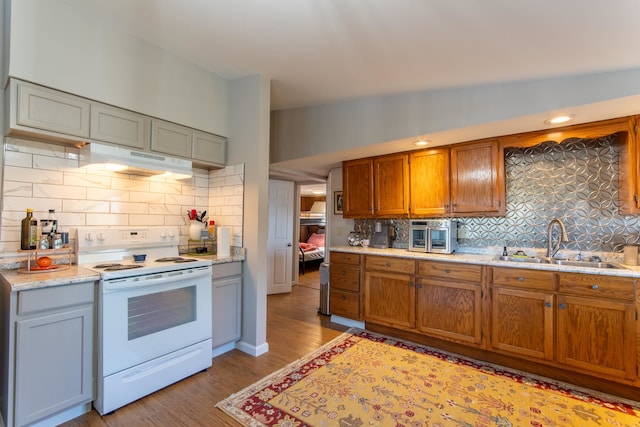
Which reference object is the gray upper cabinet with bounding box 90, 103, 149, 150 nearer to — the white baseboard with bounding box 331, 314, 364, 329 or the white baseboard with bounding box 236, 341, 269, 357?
the white baseboard with bounding box 236, 341, 269, 357

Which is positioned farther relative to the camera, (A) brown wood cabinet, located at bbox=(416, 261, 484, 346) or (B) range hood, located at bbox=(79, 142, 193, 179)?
(A) brown wood cabinet, located at bbox=(416, 261, 484, 346)

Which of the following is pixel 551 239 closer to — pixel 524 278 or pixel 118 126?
pixel 524 278

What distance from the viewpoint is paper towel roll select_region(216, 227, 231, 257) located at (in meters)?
2.80

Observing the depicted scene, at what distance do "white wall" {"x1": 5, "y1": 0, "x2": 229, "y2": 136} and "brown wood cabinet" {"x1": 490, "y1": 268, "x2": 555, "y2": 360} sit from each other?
10.1ft

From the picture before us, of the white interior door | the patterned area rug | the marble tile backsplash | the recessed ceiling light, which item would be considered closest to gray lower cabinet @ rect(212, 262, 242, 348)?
the marble tile backsplash

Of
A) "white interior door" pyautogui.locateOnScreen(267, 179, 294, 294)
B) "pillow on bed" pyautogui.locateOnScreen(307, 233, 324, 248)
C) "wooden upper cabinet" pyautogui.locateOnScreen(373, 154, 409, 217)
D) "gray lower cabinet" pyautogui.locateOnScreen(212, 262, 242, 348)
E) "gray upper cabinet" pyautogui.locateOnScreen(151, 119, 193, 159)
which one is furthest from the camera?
"pillow on bed" pyautogui.locateOnScreen(307, 233, 324, 248)

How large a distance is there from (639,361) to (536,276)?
0.78 m

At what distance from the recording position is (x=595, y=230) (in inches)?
103

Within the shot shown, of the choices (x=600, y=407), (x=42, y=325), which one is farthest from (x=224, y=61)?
(x=600, y=407)

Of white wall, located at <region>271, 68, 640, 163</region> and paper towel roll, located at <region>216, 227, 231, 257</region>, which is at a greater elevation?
white wall, located at <region>271, 68, 640, 163</region>

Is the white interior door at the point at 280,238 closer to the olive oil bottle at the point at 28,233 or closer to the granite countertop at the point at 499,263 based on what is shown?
the granite countertop at the point at 499,263

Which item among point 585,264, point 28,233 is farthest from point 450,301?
point 28,233

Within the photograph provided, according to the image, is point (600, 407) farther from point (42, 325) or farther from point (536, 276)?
point (42, 325)

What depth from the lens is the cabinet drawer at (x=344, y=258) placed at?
349 centimetres
